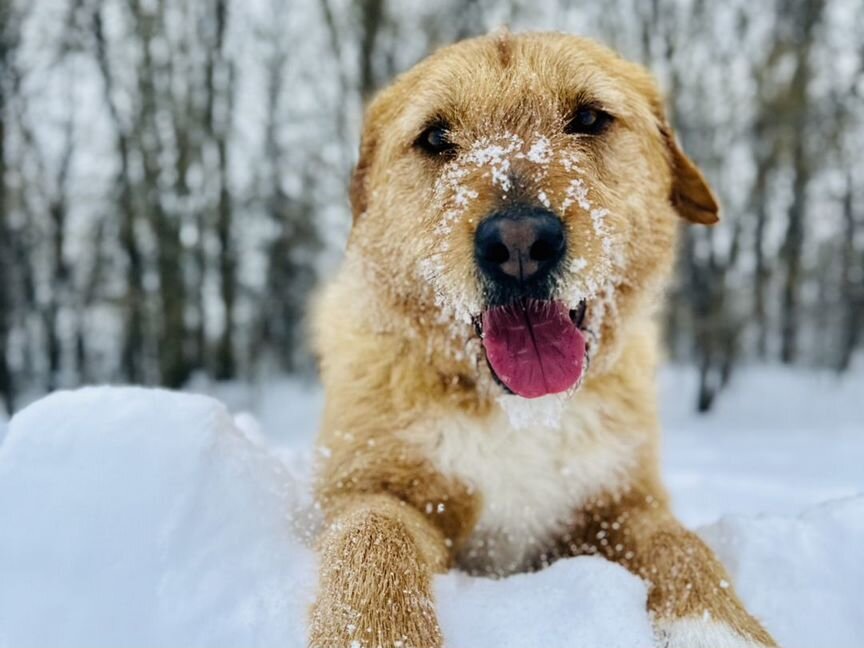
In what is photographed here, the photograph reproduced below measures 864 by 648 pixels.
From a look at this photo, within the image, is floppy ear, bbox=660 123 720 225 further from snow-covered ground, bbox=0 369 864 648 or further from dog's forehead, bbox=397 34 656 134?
snow-covered ground, bbox=0 369 864 648

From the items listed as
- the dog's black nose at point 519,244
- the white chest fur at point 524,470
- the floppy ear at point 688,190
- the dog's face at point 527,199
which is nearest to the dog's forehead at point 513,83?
the dog's face at point 527,199

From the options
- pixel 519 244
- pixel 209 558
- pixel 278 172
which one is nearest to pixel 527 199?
pixel 519 244

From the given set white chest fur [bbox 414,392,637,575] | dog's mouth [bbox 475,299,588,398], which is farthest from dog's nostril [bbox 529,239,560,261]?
white chest fur [bbox 414,392,637,575]

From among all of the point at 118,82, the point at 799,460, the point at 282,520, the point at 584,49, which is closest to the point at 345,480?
the point at 282,520

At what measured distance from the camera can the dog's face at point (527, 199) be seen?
1.95 m

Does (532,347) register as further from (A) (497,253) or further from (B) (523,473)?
(B) (523,473)

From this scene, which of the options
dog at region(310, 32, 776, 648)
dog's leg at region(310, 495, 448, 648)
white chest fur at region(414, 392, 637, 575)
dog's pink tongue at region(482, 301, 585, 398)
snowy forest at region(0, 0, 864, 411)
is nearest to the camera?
dog's leg at region(310, 495, 448, 648)

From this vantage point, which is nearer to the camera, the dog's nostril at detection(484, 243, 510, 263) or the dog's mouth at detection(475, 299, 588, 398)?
the dog's nostril at detection(484, 243, 510, 263)

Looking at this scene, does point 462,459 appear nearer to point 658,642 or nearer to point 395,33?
point 658,642

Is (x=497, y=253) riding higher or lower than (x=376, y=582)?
higher

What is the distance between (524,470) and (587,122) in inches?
49.4

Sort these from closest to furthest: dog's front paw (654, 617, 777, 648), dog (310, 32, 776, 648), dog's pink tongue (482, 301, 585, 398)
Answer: dog's front paw (654, 617, 777, 648)
dog (310, 32, 776, 648)
dog's pink tongue (482, 301, 585, 398)

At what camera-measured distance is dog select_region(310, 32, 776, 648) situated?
194 cm

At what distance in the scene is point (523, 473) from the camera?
2402mm
